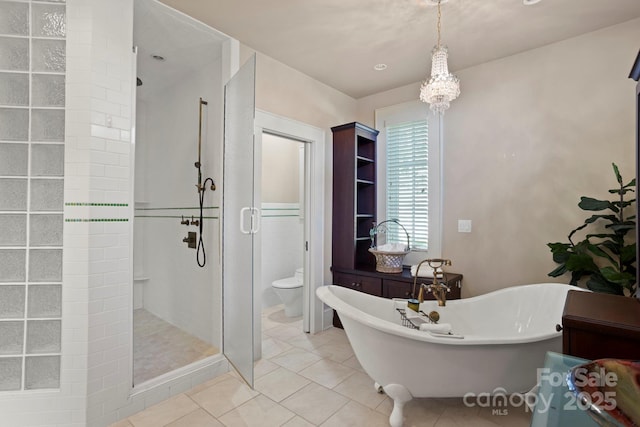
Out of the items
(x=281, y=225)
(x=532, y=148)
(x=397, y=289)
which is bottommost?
(x=397, y=289)

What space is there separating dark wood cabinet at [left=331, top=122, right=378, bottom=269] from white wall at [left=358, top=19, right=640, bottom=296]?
859mm

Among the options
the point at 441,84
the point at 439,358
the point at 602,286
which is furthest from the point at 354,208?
the point at 602,286

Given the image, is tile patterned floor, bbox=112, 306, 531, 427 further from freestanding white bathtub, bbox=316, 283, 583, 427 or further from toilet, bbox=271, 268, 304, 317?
toilet, bbox=271, 268, 304, 317

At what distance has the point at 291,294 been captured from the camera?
3615mm

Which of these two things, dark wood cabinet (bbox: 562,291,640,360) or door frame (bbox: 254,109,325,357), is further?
door frame (bbox: 254,109,325,357)

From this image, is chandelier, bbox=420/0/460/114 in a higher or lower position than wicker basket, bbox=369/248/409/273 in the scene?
higher

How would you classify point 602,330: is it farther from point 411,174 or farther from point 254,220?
point 411,174

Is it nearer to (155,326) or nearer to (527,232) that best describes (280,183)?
(155,326)

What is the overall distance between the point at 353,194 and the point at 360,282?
95 cm

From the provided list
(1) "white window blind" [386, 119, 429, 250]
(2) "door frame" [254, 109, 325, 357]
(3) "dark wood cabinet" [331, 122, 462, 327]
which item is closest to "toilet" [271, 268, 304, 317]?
(2) "door frame" [254, 109, 325, 357]

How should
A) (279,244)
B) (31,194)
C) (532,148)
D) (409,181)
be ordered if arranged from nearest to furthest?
1. (31,194)
2. (532,148)
3. (409,181)
4. (279,244)

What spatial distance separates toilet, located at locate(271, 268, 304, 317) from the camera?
3.57 meters

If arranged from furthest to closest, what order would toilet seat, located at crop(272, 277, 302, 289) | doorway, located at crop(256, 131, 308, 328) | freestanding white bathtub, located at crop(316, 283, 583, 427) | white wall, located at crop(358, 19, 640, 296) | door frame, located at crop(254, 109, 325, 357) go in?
doorway, located at crop(256, 131, 308, 328)
toilet seat, located at crop(272, 277, 302, 289)
door frame, located at crop(254, 109, 325, 357)
white wall, located at crop(358, 19, 640, 296)
freestanding white bathtub, located at crop(316, 283, 583, 427)

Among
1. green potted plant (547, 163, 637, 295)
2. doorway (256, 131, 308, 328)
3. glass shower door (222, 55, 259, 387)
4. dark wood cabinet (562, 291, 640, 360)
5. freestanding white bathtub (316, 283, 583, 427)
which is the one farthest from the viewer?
A: doorway (256, 131, 308, 328)
